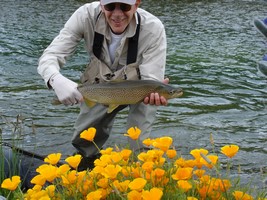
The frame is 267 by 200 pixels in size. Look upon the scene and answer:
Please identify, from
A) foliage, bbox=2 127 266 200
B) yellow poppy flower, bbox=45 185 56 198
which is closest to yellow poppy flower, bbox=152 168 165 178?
foliage, bbox=2 127 266 200

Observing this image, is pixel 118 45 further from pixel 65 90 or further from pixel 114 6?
pixel 65 90

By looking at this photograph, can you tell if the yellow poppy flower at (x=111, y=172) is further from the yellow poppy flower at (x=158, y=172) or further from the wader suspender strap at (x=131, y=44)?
the wader suspender strap at (x=131, y=44)

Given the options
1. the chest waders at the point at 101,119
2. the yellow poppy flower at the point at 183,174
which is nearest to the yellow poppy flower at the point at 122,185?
the yellow poppy flower at the point at 183,174

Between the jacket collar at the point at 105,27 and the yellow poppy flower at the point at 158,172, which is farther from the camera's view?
the jacket collar at the point at 105,27

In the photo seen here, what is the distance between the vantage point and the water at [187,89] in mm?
6820

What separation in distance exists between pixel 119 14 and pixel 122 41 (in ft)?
0.86

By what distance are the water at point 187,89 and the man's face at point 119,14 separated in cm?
126

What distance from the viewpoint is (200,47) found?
14.3m

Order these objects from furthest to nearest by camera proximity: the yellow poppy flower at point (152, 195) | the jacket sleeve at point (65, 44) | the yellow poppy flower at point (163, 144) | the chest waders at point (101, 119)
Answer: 1. the chest waders at point (101, 119)
2. the jacket sleeve at point (65, 44)
3. the yellow poppy flower at point (163, 144)
4. the yellow poppy flower at point (152, 195)

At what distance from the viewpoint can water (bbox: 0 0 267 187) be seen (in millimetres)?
6820

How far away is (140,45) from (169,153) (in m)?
2.59

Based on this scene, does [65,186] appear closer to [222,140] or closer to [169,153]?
[169,153]

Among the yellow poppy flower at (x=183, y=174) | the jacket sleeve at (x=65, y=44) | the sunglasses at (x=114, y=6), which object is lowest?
the jacket sleeve at (x=65, y=44)

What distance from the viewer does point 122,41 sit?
5184 mm
